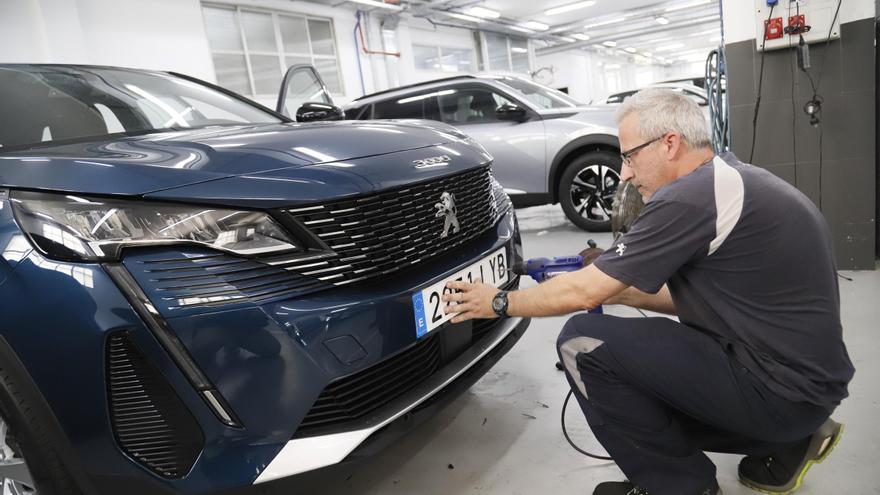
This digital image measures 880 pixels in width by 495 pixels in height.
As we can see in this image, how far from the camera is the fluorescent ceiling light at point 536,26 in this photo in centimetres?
1446

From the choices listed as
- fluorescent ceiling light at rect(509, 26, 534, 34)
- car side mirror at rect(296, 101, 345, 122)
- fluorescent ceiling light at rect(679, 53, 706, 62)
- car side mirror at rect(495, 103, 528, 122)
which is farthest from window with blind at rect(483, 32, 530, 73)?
fluorescent ceiling light at rect(679, 53, 706, 62)

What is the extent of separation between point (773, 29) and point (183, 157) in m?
2.83

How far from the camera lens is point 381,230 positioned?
1246 millimetres

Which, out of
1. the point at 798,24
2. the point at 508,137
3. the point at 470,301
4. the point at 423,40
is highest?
the point at 423,40

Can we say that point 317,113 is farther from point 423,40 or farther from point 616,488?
point 423,40

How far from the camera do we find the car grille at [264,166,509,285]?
114cm

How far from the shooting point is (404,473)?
1595 mm

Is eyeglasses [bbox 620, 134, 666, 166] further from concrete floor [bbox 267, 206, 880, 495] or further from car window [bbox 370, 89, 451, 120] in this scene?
car window [bbox 370, 89, 451, 120]

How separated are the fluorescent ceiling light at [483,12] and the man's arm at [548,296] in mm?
11705

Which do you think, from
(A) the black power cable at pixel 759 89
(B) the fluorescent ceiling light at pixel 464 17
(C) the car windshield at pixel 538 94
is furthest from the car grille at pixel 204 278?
(B) the fluorescent ceiling light at pixel 464 17

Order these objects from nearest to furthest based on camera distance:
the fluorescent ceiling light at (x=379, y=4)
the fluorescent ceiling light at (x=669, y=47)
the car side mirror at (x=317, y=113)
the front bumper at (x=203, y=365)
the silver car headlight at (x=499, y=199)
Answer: the front bumper at (x=203, y=365) < the silver car headlight at (x=499, y=199) < the car side mirror at (x=317, y=113) < the fluorescent ceiling light at (x=379, y=4) < the fluorescent ceiling light at (x=669, y=47)

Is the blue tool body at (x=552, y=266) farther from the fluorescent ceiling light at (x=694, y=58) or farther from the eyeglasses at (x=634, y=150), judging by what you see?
the fluorescent ceiling light at (x=694, y=58)

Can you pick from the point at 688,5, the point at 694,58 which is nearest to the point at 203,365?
the point at 688,5

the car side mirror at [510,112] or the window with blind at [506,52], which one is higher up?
the window with blind at [506,52]
